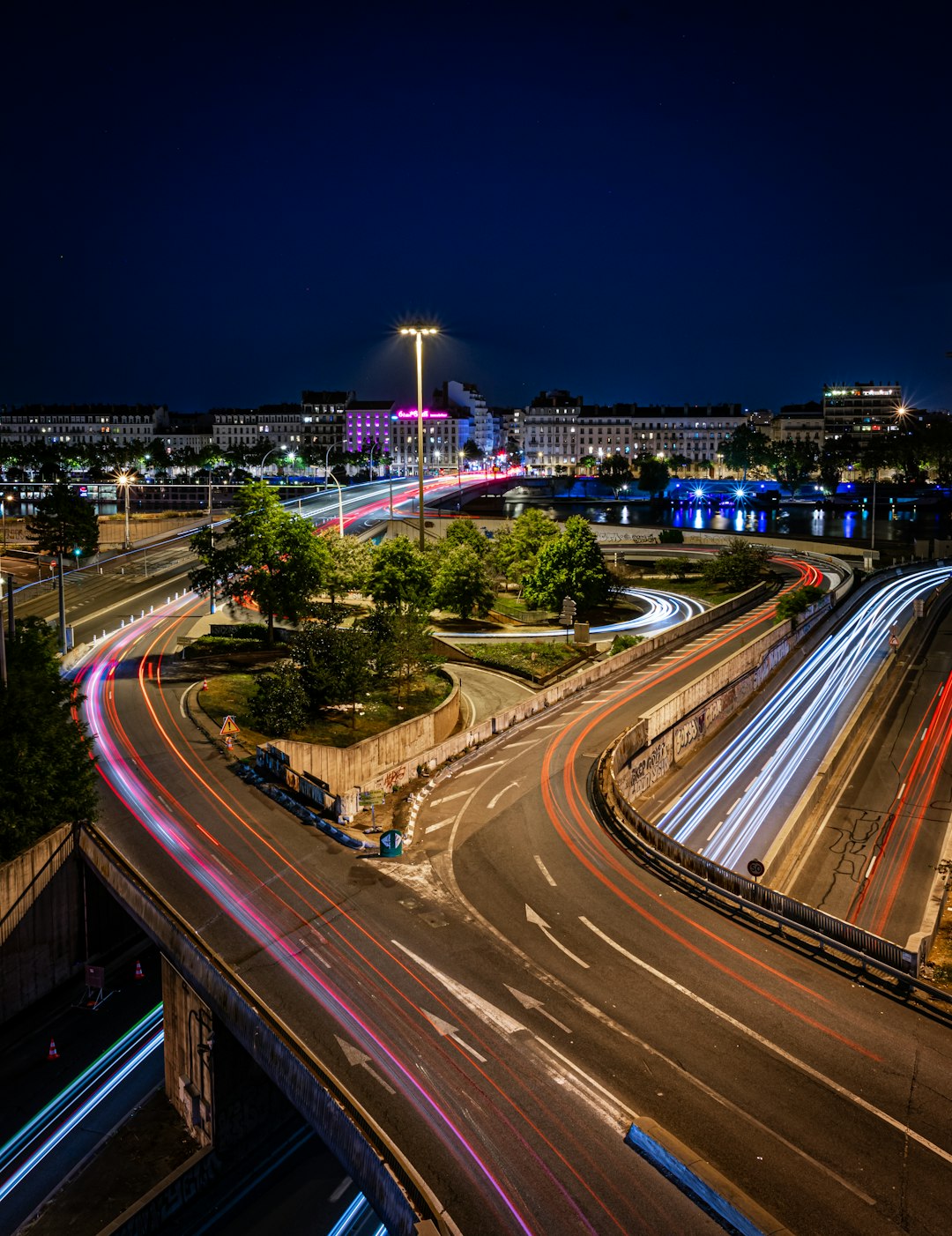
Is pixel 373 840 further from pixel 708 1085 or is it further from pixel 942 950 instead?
pixel 942 950

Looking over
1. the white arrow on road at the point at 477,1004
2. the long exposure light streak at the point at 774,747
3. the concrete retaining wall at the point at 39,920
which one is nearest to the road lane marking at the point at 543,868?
the white arrow on road at the point at 477,1004

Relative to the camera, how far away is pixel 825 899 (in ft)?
89.9

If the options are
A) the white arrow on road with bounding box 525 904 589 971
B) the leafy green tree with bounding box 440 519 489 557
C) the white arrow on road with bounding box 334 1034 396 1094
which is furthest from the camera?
the leafy green tree with bounding box 440 519 489 557

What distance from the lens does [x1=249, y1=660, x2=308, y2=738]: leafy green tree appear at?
1261 inches

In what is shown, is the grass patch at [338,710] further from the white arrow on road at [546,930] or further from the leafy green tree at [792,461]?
the leafy green tree at [792,461]

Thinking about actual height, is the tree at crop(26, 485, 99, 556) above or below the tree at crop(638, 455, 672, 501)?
below

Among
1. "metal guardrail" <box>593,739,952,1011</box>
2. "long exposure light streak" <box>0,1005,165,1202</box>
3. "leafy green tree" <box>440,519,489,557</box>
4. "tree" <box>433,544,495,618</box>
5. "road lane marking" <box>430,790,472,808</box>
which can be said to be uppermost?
"leafy green tree" <box>440,519,489,557</box>

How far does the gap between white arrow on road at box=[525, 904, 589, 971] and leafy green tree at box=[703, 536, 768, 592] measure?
5398 cm

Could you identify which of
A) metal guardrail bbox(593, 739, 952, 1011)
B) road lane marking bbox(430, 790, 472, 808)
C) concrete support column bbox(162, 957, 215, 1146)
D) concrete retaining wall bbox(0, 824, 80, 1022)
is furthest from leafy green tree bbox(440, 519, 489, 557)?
concrete support column bbox(162, 957, 215, 1146)

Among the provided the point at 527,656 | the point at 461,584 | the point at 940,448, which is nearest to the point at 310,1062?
the point at 527,656

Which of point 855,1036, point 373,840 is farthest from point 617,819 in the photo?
point 855,1036

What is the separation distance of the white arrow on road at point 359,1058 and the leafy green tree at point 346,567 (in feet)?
106

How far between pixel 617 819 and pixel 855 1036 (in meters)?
9.80

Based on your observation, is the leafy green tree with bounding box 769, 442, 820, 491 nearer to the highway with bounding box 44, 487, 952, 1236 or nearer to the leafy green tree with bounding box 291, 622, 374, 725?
the leafy green tree with bounding box 291, 622, 374, 725
